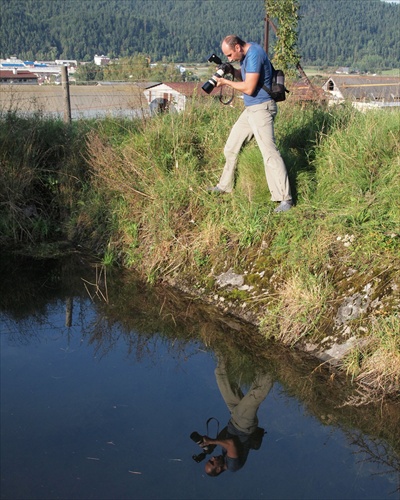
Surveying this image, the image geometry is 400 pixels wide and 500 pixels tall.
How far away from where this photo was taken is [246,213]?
7758 mm

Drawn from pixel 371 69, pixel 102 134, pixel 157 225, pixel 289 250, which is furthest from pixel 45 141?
pixel 371 69

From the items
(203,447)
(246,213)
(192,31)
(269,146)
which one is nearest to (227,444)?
(203,447)

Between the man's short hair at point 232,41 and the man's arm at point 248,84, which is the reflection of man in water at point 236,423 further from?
the man's short hair at point 232,41

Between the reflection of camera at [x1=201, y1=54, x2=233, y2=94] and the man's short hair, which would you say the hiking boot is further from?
the man's short hair

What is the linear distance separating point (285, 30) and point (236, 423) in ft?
33.3

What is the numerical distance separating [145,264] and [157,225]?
52 cm

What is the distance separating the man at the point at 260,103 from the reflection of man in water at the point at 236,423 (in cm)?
230

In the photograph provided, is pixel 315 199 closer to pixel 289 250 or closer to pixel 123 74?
pixel 289 250

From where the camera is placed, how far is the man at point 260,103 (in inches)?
289

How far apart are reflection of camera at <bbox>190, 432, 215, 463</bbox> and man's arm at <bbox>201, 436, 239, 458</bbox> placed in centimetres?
3

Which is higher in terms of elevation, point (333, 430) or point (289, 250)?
point (289, 250)

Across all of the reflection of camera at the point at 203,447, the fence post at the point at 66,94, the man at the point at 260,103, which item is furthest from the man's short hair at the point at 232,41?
the fence post at the point at 66,94

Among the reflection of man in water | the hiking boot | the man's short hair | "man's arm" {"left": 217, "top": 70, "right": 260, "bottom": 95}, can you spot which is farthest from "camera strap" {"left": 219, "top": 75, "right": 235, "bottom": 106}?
the reflection of man in water

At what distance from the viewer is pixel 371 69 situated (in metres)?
82.0
